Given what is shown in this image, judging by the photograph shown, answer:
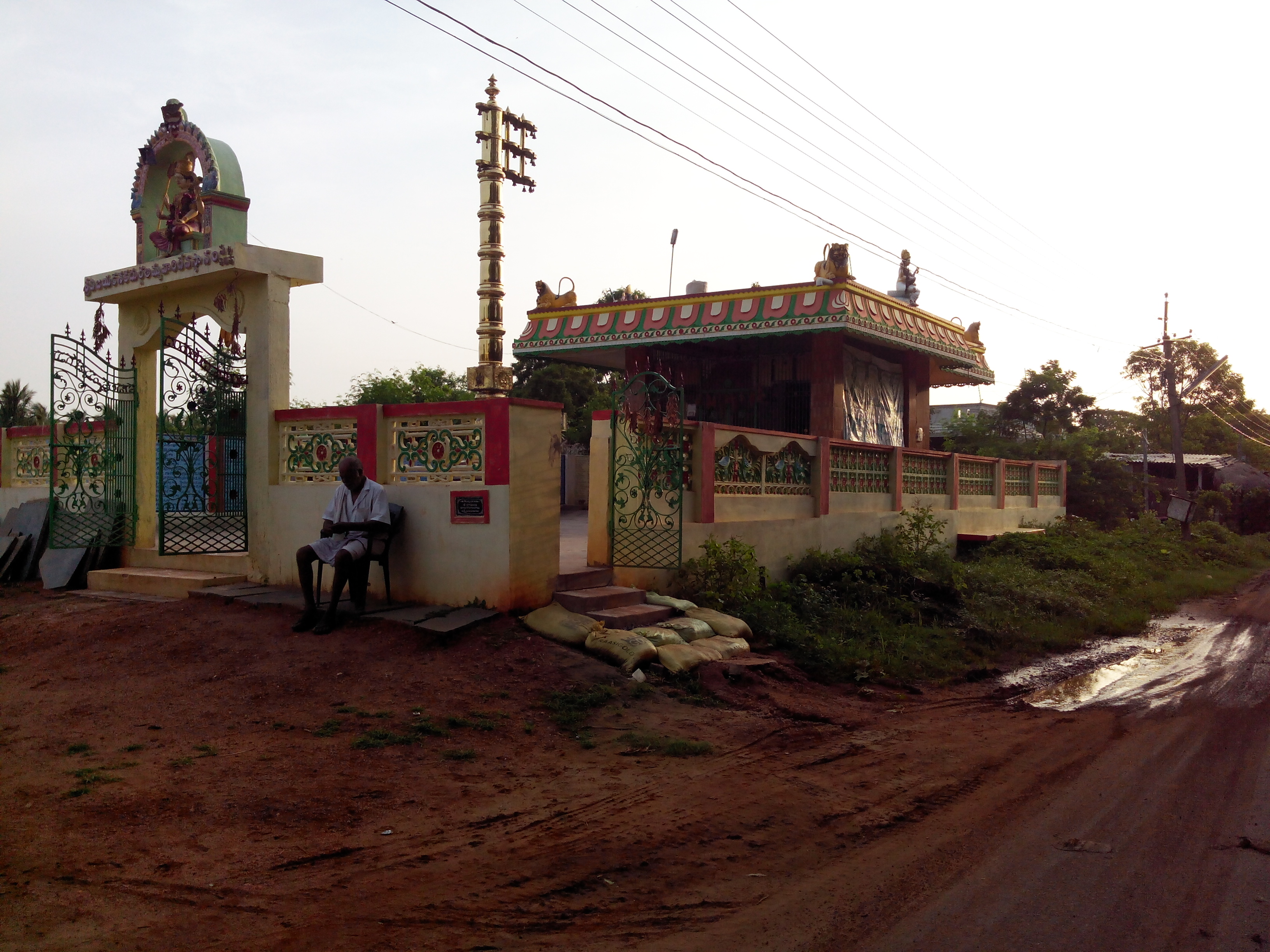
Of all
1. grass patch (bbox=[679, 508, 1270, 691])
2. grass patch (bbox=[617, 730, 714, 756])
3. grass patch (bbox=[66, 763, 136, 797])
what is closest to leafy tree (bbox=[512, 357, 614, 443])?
grass patch (bbox=[679, 508, 1270, 691])

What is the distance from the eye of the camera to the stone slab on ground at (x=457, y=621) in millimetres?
7480

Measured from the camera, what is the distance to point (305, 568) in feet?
25.7

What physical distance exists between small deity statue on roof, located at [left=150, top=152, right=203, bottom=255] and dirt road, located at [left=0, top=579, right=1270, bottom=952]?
483 centimetres

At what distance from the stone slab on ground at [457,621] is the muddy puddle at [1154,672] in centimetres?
474

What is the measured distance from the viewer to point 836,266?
1420 cm

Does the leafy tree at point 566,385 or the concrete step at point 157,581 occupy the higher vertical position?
the leafy tree at point 566,385

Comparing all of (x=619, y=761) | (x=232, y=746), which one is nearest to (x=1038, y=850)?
(x=619, y=761)

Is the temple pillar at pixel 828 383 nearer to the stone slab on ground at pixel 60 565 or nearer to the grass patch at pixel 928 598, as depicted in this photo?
the grass patch at pixel 928 598

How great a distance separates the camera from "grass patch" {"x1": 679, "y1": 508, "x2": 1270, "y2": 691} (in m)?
9.03

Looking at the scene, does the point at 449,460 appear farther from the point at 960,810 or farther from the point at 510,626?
the point at 960,810

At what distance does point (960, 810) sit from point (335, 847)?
10.5 feet

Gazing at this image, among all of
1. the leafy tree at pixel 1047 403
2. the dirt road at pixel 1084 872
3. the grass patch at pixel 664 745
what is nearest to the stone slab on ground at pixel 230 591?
the grass patch at pixel 664 745

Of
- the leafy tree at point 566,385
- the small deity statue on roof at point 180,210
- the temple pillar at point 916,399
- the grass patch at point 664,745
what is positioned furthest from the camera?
the leafy tree at point 566,385

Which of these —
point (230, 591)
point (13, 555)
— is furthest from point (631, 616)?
point (13, 555)
